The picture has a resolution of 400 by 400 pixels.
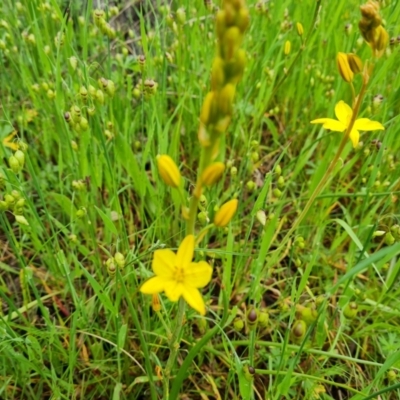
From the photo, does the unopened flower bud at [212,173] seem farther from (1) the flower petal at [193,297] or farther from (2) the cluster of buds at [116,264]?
(2) the cluster of buds at [116,264]

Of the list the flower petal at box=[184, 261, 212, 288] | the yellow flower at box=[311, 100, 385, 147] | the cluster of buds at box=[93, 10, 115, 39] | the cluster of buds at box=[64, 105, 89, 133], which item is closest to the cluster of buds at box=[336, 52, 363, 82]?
the yellow flower at box=[311, 100, 385, 147]

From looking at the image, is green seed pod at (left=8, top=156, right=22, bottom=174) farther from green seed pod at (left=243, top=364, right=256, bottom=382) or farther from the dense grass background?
green seed pod at (left=243, top=364, right=256, bottom=382)

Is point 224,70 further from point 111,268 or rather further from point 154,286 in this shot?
point 111,268

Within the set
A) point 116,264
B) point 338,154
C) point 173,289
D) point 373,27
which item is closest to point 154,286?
point 173,289

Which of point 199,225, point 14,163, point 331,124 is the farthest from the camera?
point 199,225

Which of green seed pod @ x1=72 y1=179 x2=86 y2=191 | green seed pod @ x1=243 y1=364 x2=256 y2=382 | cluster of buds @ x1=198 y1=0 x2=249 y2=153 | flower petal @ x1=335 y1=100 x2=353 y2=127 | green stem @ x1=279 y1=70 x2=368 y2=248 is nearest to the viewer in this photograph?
cluster of buds @ x1=198 y1=0 x2=249 y2=153

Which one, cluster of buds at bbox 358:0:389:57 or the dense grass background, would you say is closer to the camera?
cluster of buds at bbox 358:0:389:57
